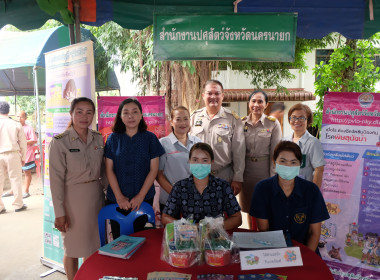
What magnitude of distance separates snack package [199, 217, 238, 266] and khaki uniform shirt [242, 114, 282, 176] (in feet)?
5.88

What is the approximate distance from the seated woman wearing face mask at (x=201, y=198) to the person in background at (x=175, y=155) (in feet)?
2.09

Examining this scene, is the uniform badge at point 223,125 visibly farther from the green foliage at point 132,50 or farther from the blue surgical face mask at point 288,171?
the green foliage at point 132,50

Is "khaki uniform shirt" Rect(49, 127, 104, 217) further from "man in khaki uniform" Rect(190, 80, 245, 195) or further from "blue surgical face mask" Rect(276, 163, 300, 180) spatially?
"blue surgical face mask" Rect(276, 163, 300, 180)

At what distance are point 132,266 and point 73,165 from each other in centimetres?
125

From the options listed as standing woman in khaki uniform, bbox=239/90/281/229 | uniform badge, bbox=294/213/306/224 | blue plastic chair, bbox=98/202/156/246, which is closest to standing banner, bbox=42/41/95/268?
blue plastic chair, bbox=98/202/156/246

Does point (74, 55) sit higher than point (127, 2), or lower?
lower

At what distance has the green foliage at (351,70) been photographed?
5527 mm

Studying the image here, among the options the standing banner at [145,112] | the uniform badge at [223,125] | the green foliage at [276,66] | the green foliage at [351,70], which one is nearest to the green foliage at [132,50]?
the standing banner at [145,112]

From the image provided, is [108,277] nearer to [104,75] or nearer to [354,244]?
[354,244]

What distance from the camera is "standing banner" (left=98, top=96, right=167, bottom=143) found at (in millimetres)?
3689

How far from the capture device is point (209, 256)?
1.56 m

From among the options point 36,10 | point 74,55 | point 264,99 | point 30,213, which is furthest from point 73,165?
point 30,213

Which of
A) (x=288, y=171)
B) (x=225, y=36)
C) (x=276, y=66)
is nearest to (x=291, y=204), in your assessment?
(x=288, y=171)

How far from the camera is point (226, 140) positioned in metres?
3.23
